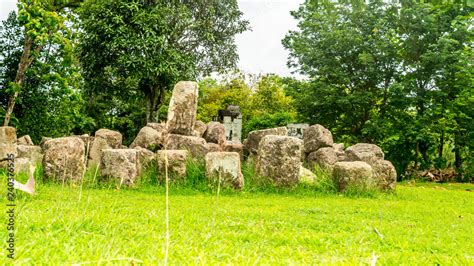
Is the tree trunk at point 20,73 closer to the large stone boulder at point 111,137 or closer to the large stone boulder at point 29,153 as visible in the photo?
the large stone boulder at point 111,137

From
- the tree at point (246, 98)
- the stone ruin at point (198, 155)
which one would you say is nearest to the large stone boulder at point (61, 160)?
the stone ruin at point (198, 155)

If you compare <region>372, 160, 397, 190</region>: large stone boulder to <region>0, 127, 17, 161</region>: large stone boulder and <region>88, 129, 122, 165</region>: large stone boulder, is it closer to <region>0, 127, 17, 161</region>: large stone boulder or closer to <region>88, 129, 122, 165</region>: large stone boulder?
<region>88, 129, 122, 165</region>: large stone boulder

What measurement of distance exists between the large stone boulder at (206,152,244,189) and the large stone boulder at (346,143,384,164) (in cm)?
390

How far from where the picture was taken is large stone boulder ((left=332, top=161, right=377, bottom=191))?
991cm

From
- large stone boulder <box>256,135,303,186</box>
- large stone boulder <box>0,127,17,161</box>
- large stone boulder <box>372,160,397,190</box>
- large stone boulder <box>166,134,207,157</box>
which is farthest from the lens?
large stone boulder <box>0,127,17,161</box>

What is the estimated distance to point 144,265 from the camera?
2164 mm

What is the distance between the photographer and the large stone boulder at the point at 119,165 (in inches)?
362

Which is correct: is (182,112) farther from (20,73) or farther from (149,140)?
(20,73)

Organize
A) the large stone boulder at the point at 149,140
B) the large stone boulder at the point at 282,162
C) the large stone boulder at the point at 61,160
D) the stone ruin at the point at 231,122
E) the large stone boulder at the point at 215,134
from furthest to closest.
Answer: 1. the stone ruin at the point at 231,122
2. the large stone boulder at the point at 215,134
3. the large stone boulder at the point at 149,140
4. the large stone boulder at the point at 282,162
5. the large stone boulder at the point at 61,160

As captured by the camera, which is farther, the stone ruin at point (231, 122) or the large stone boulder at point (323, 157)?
the stone ruin at point (231, 122)

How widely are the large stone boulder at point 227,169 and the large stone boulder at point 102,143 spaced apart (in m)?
3.58

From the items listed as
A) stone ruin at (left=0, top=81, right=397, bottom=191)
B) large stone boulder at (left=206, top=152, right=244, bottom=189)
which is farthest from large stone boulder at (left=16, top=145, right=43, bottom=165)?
large stone boulder at (left=206, top=152, right=244, bottom=189)

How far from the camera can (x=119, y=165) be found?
9.23m

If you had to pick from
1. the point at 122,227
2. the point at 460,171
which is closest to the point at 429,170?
the point at 460,171
